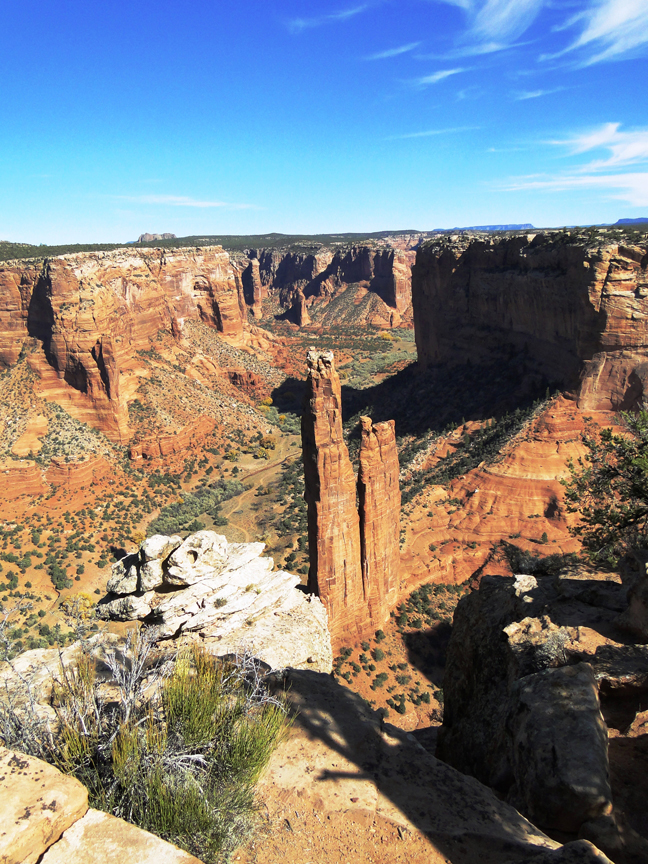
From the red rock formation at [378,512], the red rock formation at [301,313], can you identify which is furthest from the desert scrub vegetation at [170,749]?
the red rock formation at [301,313]

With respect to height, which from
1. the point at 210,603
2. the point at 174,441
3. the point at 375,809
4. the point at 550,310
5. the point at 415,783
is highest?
the point at 550,310

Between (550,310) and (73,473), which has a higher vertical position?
(550,310)

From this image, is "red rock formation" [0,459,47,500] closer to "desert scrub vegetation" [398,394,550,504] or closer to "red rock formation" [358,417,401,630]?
"desert scrub vegetation" [398,394,550,504]

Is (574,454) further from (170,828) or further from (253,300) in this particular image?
(253,300)

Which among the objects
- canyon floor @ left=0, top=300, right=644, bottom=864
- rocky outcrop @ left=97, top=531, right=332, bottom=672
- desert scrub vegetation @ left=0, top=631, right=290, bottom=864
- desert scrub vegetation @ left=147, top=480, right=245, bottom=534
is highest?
desert scrub vegetation @ left=0, top=631, right=290, bottom=864

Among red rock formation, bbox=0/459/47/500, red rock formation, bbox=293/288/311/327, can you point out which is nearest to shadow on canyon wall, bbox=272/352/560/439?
red rock formation, bbox=0/459/47/500

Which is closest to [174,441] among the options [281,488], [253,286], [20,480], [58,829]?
[281,488]

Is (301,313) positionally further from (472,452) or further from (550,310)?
(472,452)
